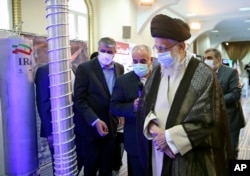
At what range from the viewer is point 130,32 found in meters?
6.09

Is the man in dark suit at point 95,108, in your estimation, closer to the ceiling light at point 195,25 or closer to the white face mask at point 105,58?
the white face mask at point 105,58

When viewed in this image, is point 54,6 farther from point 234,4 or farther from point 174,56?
point 234,4

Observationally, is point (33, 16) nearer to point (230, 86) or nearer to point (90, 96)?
point (90, 96)

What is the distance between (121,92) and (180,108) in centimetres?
83

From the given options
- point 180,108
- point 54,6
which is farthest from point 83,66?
point 180,108

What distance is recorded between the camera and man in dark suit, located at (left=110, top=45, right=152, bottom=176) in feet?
6.92

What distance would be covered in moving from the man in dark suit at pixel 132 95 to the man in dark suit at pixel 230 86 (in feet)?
3.70

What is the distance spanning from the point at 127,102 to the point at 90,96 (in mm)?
401

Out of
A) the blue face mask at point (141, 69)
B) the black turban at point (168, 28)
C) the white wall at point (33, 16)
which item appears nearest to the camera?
the black turban at point (168, 28)

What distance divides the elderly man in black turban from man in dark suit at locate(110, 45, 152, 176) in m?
0.51

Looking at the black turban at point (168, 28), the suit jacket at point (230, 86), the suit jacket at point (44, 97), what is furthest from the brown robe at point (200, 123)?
the suit jacket at point (230, 86)

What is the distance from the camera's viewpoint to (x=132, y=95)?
2150 millimetres

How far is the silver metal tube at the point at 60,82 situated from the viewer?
144cm

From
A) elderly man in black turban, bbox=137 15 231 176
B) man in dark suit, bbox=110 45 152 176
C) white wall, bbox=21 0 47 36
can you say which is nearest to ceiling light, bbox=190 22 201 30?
white wall, bbox=21 0 47 36
